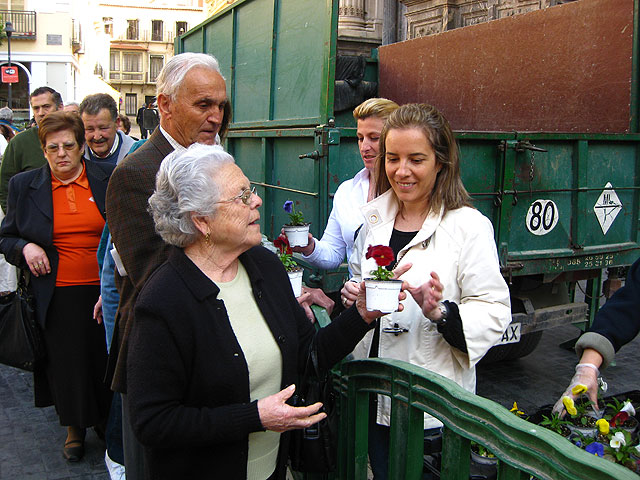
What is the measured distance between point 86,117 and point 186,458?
3459 mm

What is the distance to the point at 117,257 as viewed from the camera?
2.45 m

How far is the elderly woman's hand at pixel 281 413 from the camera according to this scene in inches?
73.3

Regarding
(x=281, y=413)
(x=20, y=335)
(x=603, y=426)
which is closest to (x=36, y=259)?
(x=20, y=335)

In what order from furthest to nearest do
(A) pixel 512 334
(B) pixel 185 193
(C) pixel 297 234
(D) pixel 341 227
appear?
1. (A) pixel 512 334
2. (D) pixel 341 227
3. (C) pixel 297 234
4. (B) pixel 185 193

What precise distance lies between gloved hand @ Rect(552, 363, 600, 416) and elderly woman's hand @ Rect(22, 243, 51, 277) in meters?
2.91

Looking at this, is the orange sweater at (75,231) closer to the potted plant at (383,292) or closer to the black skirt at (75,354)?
A: the black skirt at (75,354)

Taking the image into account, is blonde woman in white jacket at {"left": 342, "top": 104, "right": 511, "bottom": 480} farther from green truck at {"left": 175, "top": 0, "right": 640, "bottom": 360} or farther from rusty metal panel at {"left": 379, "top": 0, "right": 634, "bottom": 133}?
rusty metal panel at {"left": 379, "top": 0, "right": 634, "bottom": 133}

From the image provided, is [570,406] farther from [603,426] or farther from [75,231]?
[75,231]

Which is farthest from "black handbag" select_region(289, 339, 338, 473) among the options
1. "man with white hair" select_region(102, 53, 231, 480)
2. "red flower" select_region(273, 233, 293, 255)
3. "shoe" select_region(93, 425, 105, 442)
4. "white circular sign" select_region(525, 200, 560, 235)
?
"white circular sign" select_region(525, 200, 560, 235)

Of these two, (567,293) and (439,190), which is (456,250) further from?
(567,293)

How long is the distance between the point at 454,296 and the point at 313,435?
2.21 ft

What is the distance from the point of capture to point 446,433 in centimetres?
185

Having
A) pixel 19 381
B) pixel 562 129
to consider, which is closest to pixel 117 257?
pixel 19 381

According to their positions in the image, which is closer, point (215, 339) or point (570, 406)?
point (215, 339)
